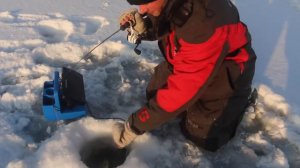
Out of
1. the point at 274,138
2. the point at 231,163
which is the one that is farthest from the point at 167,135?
the point at 274,138

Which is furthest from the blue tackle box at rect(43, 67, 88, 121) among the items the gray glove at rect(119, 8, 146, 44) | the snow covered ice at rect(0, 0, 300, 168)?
the gray glove at rect(119, 8, 146, 44)

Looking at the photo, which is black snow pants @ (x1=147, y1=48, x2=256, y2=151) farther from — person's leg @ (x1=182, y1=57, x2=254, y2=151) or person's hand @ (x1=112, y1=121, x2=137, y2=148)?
person's hand @ (x1=112, y1=121, x2=137, y2=148)

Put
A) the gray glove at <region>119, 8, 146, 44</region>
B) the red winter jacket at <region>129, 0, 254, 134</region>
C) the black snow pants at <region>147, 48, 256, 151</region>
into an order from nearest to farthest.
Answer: the red winter jacket at <region>129, 0, 254, 134</region>, the black snow pants at <region>147, 48, 256, 151</region>, the gray glove at <region>119, 8, 146, 44</region>

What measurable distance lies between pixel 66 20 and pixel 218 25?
191 cm

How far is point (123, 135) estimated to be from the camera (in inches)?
87.8

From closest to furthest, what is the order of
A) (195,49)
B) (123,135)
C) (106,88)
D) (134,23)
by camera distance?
1. (195,49)
2. (123,135)
3. (134,23)
4. (106,88)

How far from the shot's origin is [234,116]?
2389mm

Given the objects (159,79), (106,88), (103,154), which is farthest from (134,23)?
(103,154)

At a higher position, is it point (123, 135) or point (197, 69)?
point (197, 69)

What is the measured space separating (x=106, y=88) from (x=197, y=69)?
107 centimetres

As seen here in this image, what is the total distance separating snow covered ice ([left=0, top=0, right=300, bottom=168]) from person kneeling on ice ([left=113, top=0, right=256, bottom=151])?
154mm

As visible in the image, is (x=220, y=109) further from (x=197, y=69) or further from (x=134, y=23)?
(x=134, y=23)

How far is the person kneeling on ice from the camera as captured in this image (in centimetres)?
183

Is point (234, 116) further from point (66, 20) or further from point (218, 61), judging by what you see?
point (66, 20)
